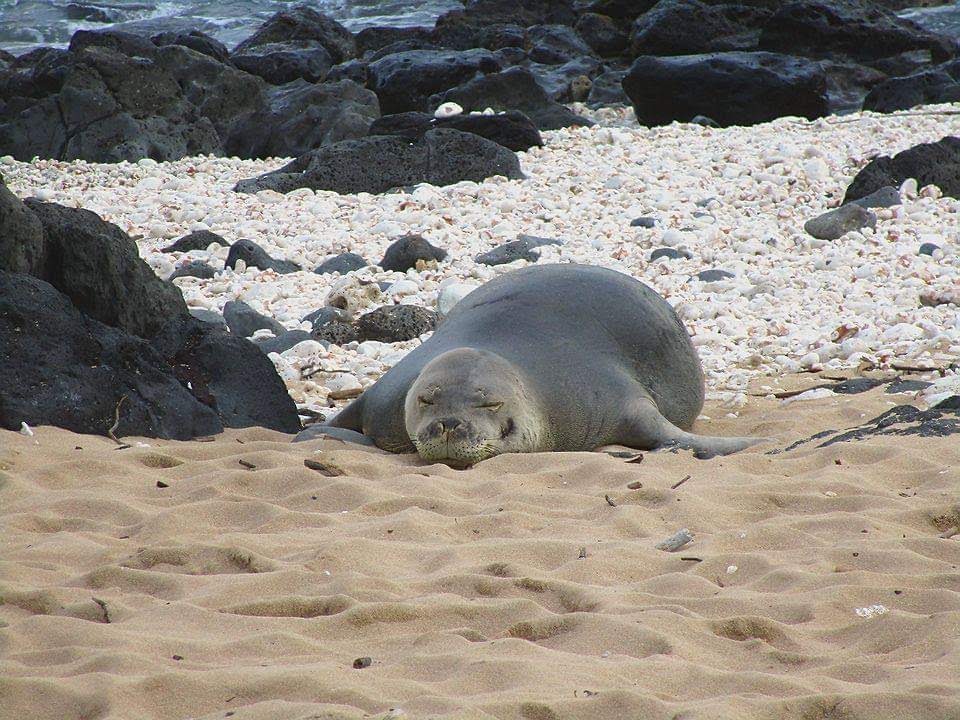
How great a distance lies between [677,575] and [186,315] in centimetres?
375

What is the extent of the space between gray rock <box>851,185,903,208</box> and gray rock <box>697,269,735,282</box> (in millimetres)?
2001

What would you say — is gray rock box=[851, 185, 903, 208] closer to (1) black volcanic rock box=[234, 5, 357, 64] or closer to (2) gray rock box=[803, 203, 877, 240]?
(2) gray rock box=[803, 203, 877, 240]

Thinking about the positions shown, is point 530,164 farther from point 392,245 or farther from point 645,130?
point 392,245

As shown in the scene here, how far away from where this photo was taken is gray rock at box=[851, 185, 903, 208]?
10258 mm

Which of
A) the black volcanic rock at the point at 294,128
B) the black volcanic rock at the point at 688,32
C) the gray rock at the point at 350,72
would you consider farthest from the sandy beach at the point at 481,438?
the black volcanic rock at the point at 688,32

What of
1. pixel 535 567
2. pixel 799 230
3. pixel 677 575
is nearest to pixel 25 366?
pixel 535 567

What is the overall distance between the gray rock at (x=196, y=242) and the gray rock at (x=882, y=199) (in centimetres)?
552

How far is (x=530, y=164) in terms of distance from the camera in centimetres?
1290

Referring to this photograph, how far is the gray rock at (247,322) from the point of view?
317 inches

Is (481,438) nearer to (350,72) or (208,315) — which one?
(208,315)

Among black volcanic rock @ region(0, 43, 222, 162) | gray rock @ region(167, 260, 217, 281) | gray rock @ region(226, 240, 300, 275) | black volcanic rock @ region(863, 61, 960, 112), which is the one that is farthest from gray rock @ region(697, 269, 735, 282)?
black volcanic rock @ region(863, 61, 960, 112)

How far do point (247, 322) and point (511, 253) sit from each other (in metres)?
2.41

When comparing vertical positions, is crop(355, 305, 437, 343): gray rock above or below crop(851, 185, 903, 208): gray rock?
below

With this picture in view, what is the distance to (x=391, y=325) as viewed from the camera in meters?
7.78
